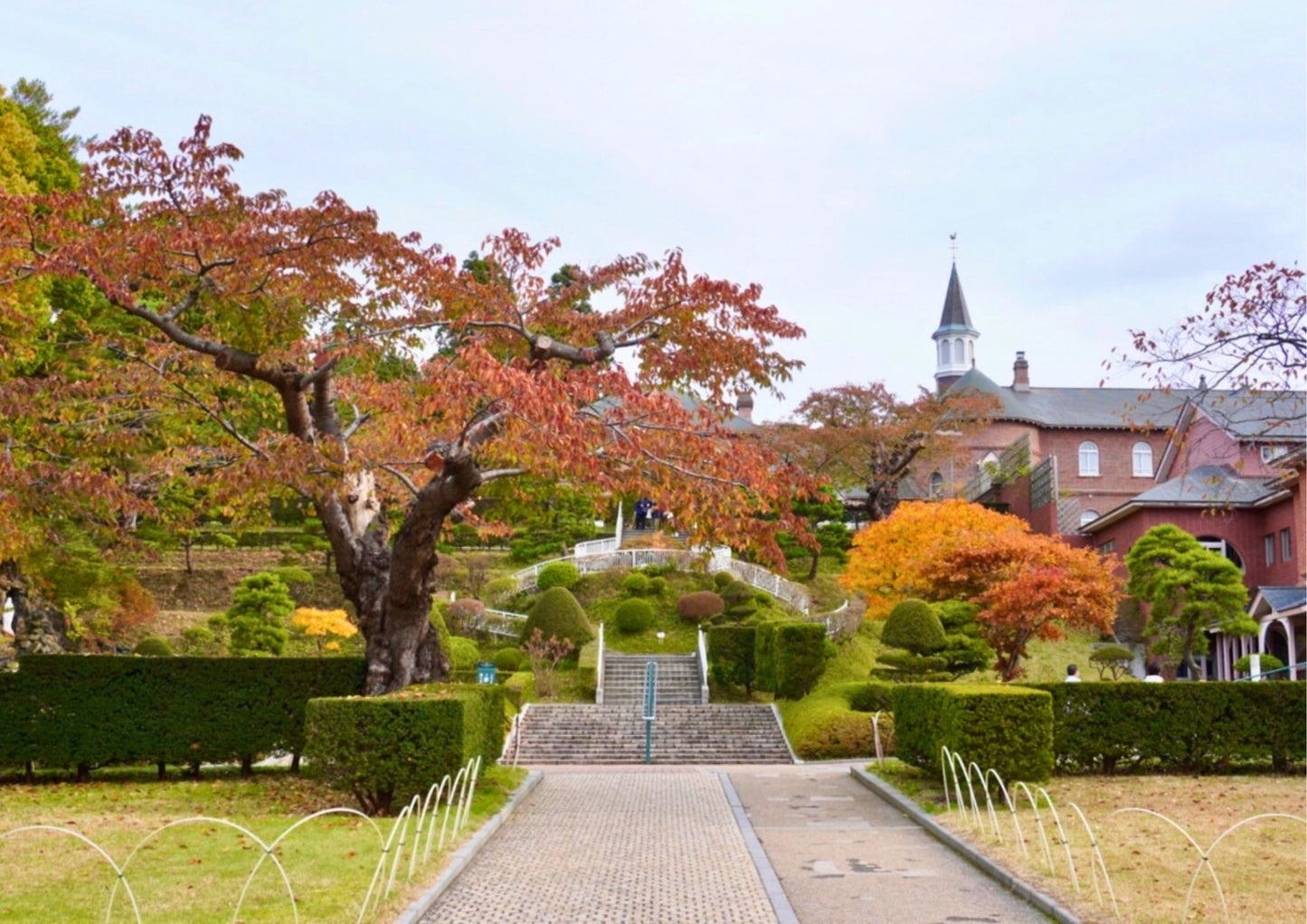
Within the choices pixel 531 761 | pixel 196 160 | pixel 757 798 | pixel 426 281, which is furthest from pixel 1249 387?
pixel 531 761

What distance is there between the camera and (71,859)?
31.1ft

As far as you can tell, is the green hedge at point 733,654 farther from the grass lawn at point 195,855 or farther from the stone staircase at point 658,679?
the grass lawn at point 195,855

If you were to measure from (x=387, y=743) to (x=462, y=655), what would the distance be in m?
18.8

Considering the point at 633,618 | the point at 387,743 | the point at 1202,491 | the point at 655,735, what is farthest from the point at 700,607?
the point at 387,743

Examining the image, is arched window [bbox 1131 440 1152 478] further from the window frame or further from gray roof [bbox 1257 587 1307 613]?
gray roof [bbox 1257 587 1307 613]

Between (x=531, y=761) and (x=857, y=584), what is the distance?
14.8 metres

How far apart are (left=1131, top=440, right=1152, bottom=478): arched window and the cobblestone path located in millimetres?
44559

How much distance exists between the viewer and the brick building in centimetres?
3444

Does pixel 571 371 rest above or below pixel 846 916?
above

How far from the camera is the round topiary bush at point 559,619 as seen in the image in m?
31.6

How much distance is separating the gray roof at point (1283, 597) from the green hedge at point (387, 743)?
977 inches

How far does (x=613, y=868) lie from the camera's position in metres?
9.80

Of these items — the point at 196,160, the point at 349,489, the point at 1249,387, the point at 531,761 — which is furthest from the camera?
the point at 531,761

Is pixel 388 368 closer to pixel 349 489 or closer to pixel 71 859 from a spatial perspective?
pixel 349 489
